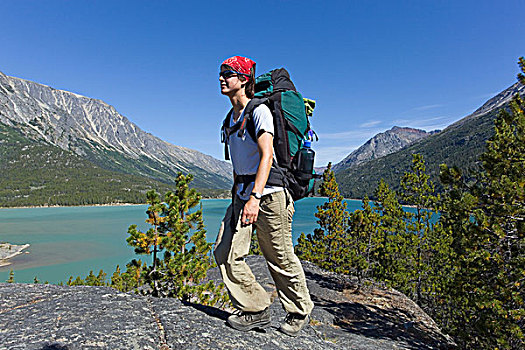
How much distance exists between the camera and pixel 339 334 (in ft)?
29.0

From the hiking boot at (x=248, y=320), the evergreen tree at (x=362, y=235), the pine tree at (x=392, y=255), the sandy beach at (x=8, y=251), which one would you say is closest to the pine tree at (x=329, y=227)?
the evergreen tree at (x=362, y=235)

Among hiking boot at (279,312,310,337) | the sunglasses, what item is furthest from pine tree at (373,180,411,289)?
the sunglasses

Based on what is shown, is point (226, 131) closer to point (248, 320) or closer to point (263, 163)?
point (263, 163)

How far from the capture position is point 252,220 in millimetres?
2883

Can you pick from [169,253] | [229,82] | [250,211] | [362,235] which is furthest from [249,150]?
[362,235]

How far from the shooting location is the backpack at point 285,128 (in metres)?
2.92

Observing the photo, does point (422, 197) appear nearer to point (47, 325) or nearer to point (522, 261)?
point (522, 261)

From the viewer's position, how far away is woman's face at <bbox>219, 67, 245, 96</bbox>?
10.0ft

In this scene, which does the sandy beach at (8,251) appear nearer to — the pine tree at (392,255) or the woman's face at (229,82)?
the pine tree at (392,255)

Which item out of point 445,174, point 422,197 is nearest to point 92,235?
point 422,197

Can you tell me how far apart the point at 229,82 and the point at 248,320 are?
246 centimetres

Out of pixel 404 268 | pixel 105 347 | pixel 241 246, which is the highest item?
pixel 241 246

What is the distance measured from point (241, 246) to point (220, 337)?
3.01ft

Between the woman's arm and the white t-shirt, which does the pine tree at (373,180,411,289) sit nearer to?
the white t-shirt
